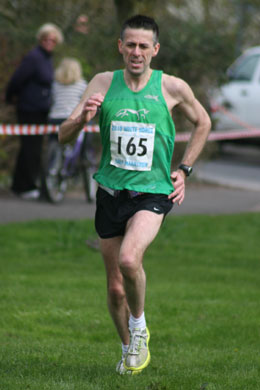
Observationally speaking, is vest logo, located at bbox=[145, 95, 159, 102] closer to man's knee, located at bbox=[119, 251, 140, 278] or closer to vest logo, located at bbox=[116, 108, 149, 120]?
vest logo, located at bbox=[116, 108, 149, 120]

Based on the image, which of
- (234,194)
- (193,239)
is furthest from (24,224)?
(234,194)

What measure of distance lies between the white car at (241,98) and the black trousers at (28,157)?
15.6ft

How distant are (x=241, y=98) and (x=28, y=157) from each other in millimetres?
6417

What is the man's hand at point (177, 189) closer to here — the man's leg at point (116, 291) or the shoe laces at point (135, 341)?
the man's leg at point (116, 291)

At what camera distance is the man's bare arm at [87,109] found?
4.76m

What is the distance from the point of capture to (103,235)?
5074mm

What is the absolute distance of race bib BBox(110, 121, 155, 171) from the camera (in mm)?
4957

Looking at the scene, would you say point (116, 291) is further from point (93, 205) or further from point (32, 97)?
point (32, 97)

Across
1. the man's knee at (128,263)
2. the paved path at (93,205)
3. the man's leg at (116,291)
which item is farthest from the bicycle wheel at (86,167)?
the man's knee at (128,263)

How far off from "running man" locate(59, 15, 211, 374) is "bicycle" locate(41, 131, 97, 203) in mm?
7038

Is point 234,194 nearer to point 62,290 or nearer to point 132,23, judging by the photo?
point 62,290

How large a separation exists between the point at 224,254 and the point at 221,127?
26.3 feet

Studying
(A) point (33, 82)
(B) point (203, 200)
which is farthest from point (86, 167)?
(B) point (203, 200)

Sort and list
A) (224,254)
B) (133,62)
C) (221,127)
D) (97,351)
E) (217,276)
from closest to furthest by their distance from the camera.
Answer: (133,62)
(97,351)
(217,276)
(224,254)
(221,127)
